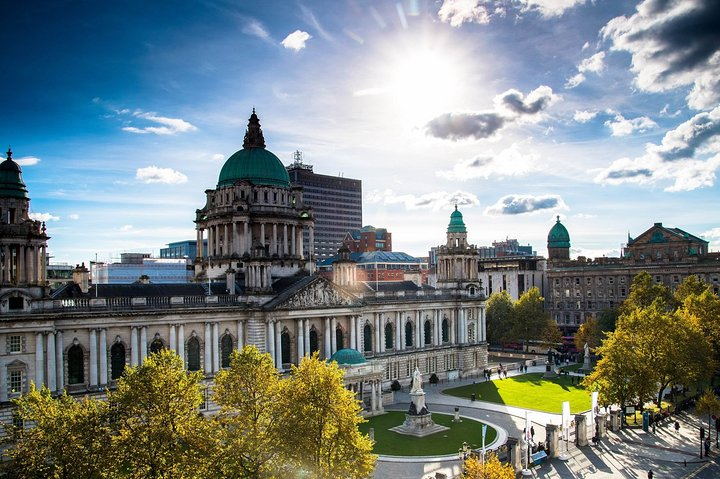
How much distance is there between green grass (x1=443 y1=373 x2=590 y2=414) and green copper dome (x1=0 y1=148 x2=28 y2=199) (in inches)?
2193

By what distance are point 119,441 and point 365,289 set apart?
5792 cm

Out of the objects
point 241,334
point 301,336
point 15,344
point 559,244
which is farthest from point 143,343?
point 559,244

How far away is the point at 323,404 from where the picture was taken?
130 feet

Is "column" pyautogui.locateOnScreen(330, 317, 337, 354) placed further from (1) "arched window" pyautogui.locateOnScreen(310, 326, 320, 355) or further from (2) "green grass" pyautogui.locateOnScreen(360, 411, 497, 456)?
(2) "green grass" pyautogui.locateOnScreen(360, 411, 497, 456)

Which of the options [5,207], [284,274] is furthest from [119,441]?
[284,274]

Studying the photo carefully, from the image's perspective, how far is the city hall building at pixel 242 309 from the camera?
59062 millimetres

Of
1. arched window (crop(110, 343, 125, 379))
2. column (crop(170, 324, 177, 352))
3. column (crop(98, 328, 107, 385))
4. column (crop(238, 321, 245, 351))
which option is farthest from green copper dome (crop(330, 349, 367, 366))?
column (crop(98, 328, 107, 385))

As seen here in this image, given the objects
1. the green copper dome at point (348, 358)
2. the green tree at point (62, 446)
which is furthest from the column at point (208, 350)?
the green tree at point (62, 446)

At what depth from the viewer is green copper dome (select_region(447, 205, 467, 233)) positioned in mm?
101062

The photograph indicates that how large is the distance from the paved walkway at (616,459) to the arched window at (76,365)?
30.6 m

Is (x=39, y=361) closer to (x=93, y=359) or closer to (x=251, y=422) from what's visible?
(x=93, y=359)

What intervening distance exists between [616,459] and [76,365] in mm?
Result: 50282

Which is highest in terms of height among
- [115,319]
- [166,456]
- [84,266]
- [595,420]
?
[84,266]

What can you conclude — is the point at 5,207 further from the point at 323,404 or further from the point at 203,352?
the point at 323,404
